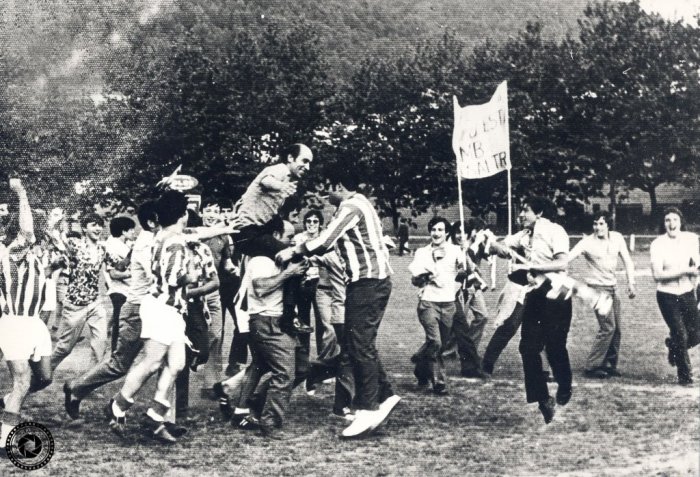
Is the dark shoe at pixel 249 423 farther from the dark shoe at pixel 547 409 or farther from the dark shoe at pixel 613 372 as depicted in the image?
the dark shoe at pixel 613 372

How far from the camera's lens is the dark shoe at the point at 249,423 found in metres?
5.79

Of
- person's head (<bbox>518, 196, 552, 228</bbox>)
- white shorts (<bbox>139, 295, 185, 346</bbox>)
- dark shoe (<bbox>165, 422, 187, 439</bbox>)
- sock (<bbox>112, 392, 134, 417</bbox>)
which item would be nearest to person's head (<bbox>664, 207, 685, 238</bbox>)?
person's head (<bbox>518, 196, 552, 228</bbox>)

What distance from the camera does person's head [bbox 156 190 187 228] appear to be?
5645 millimetres

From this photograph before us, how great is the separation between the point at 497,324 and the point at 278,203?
292cm

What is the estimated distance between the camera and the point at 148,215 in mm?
6391

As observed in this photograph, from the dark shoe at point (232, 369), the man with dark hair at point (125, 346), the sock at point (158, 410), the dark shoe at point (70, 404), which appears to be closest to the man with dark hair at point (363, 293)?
the man with dark hair at point (125, 346)

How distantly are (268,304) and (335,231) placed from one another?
830 mm

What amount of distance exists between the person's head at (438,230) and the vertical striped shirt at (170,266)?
290cm

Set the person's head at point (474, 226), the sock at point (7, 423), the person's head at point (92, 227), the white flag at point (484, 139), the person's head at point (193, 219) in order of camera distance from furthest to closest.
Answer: the person's head at point (474, 226), the white flag at point (484, 139), the person's head at point (92, 227), the person's head at point (193, 219), the sock at point (7, 423)

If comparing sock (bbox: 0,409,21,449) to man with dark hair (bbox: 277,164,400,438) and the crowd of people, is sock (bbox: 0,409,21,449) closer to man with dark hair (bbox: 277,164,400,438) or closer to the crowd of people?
the crowd of people

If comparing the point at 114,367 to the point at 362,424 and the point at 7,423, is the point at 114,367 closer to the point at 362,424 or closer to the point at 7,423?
the point at 7,423

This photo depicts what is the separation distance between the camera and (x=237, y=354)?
7609mm

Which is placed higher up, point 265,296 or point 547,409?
point 265,296

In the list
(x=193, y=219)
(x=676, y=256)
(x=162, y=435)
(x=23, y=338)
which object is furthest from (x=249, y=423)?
(x=676, y=256)
